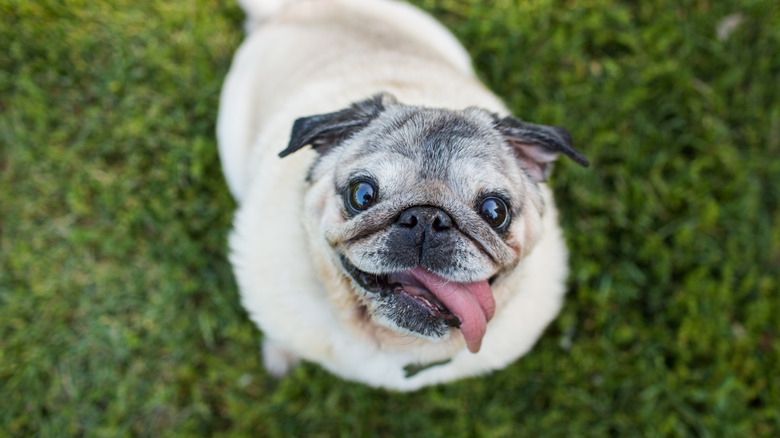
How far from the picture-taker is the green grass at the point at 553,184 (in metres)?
4.50

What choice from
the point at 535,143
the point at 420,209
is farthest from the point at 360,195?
the point at 535,143

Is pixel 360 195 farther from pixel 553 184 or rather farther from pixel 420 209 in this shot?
pixel 553 184

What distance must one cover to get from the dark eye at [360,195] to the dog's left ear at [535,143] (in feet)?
2.87

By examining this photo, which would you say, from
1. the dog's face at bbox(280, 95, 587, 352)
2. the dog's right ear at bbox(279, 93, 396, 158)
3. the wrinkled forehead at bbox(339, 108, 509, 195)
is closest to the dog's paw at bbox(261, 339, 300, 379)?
the dog's face at bbox(280, 95, 587, 352)

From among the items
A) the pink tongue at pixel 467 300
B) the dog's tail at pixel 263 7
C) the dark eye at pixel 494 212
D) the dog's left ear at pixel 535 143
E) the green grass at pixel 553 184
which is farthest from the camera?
the dog's tail at pixel 263 7

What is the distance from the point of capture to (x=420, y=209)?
2475mm

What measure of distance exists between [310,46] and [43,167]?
304 centimetres

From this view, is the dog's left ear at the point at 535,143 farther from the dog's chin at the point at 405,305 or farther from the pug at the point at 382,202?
the dog's chin at the point at 405,305

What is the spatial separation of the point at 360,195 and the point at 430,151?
1.43 ft

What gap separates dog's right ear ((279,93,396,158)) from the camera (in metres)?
2.72

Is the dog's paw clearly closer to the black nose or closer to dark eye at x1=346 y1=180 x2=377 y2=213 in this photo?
dark eye at x1=346 y1=180 x2=377 y2=213

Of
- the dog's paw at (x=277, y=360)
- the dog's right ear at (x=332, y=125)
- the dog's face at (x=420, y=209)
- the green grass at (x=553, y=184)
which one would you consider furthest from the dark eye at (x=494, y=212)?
the dog's paw at (x=277, y=360)

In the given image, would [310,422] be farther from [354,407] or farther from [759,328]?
[759,328]

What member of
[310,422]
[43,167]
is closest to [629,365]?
[310,422]
